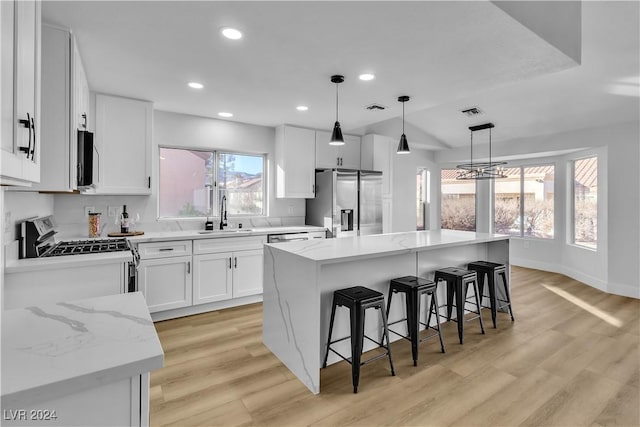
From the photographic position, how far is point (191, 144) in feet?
14.1

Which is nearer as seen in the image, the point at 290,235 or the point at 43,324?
the point at 43,324

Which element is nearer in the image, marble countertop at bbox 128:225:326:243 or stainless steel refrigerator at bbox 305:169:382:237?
marble countertop at bbox 128:225:326:243

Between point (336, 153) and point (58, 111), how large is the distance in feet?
12.4

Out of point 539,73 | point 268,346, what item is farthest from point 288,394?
point 539,73

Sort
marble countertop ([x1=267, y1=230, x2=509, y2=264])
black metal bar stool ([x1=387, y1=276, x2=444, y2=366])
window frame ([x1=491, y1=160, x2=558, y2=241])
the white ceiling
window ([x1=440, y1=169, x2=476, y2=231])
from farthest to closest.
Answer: window ([x1=440, y1=169, x2=476, y2=231])
window frame ([x1=491, y1=160, x2=558, y2=241])
black metal bar stool ([x1=387, y1=276, x2=444, y2=366])
marble countertop ([x1=267, y1=230, x2=509, y2=264])
the white ceiling

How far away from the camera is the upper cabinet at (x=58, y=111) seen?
2.04m

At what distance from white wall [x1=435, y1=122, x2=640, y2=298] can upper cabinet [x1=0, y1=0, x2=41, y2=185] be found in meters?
6.07

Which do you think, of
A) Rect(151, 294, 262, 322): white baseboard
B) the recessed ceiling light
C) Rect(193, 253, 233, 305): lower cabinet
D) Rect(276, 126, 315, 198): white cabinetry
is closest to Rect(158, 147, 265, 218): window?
Rect(276, 126, 315, 198): white cabinetry

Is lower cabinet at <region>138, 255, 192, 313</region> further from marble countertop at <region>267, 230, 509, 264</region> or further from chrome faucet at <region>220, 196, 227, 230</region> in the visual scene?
marble countertop at <region>267, 230, 509, 264</region>

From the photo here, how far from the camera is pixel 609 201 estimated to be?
182 inches

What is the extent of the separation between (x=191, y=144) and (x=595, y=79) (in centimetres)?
478

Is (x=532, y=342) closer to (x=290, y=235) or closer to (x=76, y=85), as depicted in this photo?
(x=290, y=235)

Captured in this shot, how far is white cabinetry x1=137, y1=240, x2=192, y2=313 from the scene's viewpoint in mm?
3424

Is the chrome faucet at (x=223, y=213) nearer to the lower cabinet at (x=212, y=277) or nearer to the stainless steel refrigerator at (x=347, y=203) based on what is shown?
the lower cabinet at (x=212, y=277)
